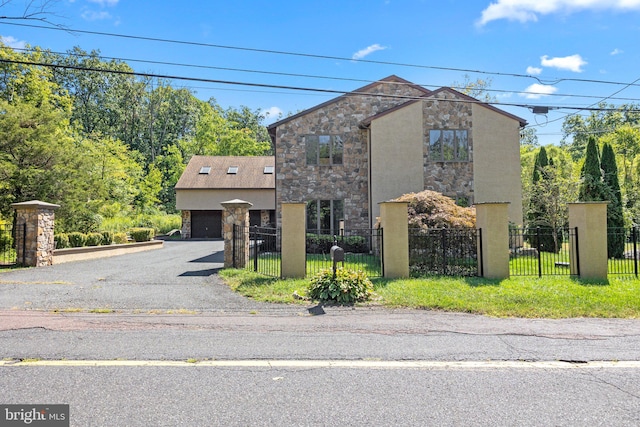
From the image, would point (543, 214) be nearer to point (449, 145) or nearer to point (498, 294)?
point (449, 145)

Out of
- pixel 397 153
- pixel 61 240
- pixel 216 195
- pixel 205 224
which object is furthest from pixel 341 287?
pixel 205 224

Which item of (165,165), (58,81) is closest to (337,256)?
(165,165)

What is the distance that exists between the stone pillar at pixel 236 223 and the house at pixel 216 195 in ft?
62.5

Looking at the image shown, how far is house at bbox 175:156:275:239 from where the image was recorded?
1283 inches

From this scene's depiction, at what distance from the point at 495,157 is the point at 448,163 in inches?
83.5

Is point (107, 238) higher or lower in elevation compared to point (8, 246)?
higher

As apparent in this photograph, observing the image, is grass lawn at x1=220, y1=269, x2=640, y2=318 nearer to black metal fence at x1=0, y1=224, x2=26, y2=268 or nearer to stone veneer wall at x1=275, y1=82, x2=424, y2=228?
black metal fence at x1=0, y1=224, x2=26, y2=268

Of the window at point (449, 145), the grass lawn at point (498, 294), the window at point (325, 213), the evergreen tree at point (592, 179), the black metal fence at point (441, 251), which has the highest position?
the window at point (449, 145)

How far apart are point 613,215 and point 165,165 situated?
151ft

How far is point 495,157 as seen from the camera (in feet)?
60.8

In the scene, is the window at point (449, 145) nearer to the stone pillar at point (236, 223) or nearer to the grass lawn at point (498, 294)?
the grass lawn at point (498, 294)

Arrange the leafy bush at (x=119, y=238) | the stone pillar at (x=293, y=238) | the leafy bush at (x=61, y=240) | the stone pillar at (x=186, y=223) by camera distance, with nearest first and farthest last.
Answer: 1. the stone pillar at (x=293, y=238)
2. the leafy bush at (x=61, y=240)
3. the leafy bush at (x=119, y=238)
4. the stone pillar at (x=186, y=223)

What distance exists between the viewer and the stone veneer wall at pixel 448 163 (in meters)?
18.4

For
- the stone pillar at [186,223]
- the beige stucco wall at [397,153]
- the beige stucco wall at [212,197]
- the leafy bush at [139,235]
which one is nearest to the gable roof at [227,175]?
the beige stucco wall at [212,197]
